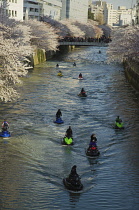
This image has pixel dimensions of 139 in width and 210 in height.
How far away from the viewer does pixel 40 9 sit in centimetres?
12656

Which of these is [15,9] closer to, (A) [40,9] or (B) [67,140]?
(A) [40,9]

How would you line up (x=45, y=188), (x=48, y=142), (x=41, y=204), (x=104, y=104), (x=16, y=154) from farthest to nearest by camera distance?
(x=104, y=104), (x=48, y=142), (x=16, y=154), (x=45, y=188), (x=41, y=204)

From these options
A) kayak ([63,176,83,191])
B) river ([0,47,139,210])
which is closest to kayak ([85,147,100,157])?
river ([0,47,139,210])

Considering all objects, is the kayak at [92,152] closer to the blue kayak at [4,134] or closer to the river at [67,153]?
the river at [67,153]

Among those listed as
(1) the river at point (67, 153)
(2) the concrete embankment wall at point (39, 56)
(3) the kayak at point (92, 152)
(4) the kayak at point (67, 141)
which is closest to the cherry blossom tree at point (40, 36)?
(2) the concrete embankment wall at point (39, 56)

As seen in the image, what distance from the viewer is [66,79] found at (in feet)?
187

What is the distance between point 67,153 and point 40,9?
108 metres

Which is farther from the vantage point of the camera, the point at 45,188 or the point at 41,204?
the point at 45,188

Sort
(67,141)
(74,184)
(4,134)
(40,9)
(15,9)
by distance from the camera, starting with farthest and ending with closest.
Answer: (40,9) < (15,9) < (4,134) < (67,141) < (74,184)

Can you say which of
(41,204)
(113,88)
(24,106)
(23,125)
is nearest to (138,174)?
(41,204)

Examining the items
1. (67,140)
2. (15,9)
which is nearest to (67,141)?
(67,140)

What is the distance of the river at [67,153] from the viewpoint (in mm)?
18250

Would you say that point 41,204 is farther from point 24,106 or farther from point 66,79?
point 66,79

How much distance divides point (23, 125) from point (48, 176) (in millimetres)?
10237
